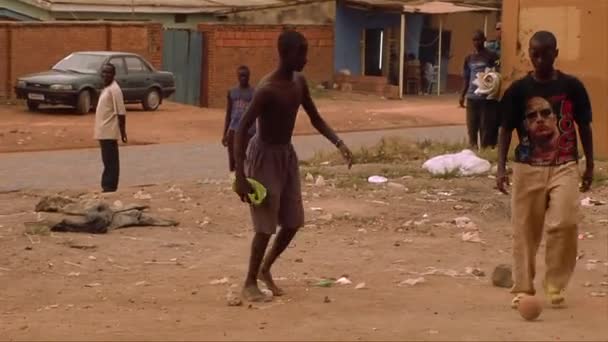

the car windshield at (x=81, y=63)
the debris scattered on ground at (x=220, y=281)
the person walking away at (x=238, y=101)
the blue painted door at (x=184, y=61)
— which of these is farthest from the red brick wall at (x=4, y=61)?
the debris scattered on ground at (x=220, y=281)

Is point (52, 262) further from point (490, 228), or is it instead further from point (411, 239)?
point (490, 228)

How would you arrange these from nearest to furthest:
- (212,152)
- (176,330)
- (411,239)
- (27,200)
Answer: (176,330) → (411,239) → (27,200) → (212,152)

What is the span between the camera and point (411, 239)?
11.0m

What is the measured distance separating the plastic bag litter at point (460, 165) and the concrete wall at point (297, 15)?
83.9 feet

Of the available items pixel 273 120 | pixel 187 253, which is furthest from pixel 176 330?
pixel 187 253

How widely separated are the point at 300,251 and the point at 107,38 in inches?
955

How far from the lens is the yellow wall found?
42531mm

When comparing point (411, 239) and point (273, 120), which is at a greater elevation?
point (273, 120)

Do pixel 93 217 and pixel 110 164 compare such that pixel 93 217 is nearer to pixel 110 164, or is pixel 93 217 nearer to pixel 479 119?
pixel 110 164

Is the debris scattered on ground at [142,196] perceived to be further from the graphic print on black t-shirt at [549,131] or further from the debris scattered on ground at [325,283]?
the graphic print on black t-shirt at [549,131]

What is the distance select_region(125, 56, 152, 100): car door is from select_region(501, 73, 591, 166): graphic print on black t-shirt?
23634 millimetres

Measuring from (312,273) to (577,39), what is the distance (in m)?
8.26

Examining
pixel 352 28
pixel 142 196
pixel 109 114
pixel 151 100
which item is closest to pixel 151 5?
pixel 352 28

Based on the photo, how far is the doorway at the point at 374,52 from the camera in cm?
4156
